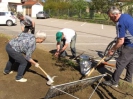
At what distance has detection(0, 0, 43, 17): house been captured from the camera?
4666cm

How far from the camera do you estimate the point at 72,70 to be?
623cm

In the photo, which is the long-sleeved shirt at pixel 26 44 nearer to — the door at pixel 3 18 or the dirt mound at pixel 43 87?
the dirt mound at pixel 43 87

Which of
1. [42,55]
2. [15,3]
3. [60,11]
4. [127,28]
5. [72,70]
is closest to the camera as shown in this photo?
[127,28]

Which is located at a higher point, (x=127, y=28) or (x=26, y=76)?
(x=127, y=28)

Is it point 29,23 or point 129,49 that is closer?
point 129,49

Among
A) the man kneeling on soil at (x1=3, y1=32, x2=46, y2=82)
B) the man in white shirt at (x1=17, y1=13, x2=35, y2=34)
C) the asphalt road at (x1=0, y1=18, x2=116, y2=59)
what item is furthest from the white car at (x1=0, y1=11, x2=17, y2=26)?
the man kneeling on soil at (x1=3, y1=32, x2=46, y2=82)

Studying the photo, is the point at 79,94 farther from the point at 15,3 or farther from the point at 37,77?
the point at 15,3

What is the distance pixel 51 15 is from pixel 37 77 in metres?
35.1

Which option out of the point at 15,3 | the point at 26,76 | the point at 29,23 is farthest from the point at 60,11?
the point at 26,76

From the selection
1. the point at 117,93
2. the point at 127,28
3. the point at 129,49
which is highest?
the point at 127,28

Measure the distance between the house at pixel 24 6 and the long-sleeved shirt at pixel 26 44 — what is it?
42.9 m

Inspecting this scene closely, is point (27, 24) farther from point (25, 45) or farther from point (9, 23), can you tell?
point (9, 23)

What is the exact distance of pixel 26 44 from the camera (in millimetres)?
4621

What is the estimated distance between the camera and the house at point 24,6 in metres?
46.7
